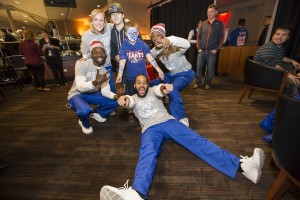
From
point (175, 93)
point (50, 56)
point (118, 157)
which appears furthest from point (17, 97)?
point (175, 93)

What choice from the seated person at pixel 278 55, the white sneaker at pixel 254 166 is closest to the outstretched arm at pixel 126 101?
the white sneaker at pixel 254 166

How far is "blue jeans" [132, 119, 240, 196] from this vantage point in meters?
1.23

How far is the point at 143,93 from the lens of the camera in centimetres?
176

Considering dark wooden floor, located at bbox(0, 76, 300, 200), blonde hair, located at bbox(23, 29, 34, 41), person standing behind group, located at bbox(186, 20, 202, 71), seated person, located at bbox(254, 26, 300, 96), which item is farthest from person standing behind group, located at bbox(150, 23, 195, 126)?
blonde hair, located at bbox(23, 29, 34, 41)

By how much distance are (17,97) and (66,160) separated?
3.59m

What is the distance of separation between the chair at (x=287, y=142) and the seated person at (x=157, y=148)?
0.29 metres

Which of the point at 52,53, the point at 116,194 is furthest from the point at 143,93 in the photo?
the point at 52,53

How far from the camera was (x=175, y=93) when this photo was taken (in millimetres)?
2129

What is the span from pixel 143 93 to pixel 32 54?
3.92 meters

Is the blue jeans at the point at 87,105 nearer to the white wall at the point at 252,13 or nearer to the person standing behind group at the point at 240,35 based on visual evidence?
the person standing behind group at the point at 240,35

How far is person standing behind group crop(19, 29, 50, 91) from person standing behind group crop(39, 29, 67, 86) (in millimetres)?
268

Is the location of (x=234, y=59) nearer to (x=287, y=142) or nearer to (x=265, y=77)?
(x=265, y=77)

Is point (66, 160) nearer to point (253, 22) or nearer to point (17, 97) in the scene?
point (17, 97)

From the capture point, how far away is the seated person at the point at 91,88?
1.99 meters
